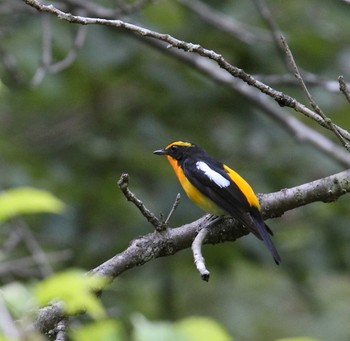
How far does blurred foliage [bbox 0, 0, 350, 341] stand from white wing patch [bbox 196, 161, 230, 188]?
1.06m

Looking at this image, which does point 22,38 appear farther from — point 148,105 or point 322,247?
point 322,247

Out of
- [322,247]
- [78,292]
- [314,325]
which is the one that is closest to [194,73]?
[322,247]

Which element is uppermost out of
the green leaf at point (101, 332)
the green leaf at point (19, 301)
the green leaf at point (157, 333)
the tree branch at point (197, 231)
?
the green leaf at point (157, 333)

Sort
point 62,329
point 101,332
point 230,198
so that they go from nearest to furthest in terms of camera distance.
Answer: point 101,332
point 62,329
point 230,198

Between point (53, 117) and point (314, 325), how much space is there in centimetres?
356

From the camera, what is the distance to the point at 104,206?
23.1 ft

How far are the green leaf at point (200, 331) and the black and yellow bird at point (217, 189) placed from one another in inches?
98.5

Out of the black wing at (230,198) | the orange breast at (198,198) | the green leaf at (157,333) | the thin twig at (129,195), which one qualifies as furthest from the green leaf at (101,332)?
the orange breast at (198,198)

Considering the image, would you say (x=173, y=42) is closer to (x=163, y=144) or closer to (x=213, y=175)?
(x=213, y=175)

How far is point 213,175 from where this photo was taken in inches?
223

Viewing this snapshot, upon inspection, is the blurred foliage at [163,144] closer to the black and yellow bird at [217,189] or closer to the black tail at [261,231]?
the black and yellow bird at [217,189]

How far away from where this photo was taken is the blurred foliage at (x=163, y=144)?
6.97m

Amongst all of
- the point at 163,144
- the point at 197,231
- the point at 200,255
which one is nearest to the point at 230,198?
the point at 197,231

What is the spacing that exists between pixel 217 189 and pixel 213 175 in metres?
0.19
